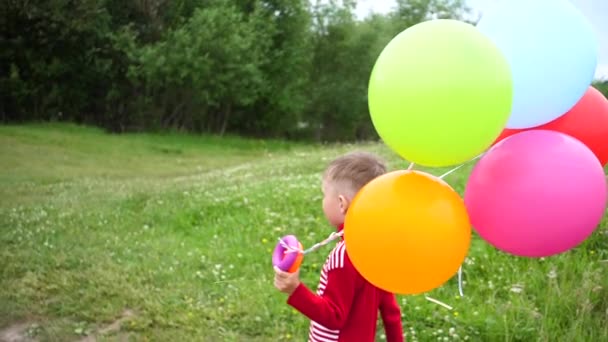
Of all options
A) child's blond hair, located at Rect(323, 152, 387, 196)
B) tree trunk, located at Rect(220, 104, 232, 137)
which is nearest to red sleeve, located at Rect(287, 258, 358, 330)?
child's blond hair, located at Rect(323, 152, 387, 196)

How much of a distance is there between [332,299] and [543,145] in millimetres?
997

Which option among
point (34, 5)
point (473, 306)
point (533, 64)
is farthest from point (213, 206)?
point (34, 5)

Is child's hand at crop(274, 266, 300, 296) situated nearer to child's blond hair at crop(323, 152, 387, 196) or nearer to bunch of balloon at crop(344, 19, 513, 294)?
bunch of balloon at crop(344, 19, 513, 294)

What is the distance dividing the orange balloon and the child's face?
26 centimetres

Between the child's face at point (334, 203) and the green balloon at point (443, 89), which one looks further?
the child's face at point (334, 203)

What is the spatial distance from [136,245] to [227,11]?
71.5 ft

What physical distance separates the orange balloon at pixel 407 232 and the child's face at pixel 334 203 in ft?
0.87

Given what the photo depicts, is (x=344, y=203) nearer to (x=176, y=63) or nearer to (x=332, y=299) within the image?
(x=332, y=299)

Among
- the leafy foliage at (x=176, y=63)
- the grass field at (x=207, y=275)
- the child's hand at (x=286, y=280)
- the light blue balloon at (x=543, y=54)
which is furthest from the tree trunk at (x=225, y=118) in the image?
the child's hand at (x=286, y=280)

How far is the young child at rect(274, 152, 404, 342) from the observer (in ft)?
8.17

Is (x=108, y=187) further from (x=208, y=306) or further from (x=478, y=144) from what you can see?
(x=478, y=144)

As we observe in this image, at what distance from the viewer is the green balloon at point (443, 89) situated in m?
2.19

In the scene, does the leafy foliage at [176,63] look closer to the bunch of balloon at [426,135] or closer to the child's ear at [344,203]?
the child's ear at [344,203]

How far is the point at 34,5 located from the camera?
22.1m
